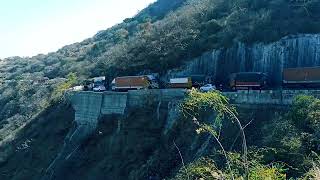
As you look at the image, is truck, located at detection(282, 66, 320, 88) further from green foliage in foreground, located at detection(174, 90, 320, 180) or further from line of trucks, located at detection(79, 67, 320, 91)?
green foliage in foreground, located at detection(174, 90, 320, 180)

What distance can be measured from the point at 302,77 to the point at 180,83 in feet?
35.5

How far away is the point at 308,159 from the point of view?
71.9ft

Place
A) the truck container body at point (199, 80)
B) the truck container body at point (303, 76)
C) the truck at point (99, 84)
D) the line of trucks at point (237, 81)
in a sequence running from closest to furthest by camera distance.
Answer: the truck container body at point (303, 76) < the line of trucks at point (237, 81) < the truck container body at point (199, 80) < the truck at point (99, 84)

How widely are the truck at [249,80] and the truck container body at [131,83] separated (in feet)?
30.5

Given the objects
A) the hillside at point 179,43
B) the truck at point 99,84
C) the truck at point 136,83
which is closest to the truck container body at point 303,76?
the hillside at point 179,43

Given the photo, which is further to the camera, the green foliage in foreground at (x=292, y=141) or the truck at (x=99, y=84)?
the truck at (x=99, y=84)

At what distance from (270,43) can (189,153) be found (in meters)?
12.7

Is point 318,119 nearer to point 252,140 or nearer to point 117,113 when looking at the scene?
point 252,140

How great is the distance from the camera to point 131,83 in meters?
48.2

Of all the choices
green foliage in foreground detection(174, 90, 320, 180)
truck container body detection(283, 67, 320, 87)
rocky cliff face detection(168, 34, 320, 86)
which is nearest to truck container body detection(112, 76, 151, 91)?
rocky cliff face detection(168, 34, 320, 86)

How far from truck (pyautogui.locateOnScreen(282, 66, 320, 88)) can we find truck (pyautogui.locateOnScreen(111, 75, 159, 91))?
509 inches

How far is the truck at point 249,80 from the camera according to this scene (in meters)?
38.1

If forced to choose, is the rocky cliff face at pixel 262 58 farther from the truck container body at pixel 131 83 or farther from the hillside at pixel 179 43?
the truck container body at pixel 131 83

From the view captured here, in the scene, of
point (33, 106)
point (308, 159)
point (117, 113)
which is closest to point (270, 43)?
point (117, 113)
